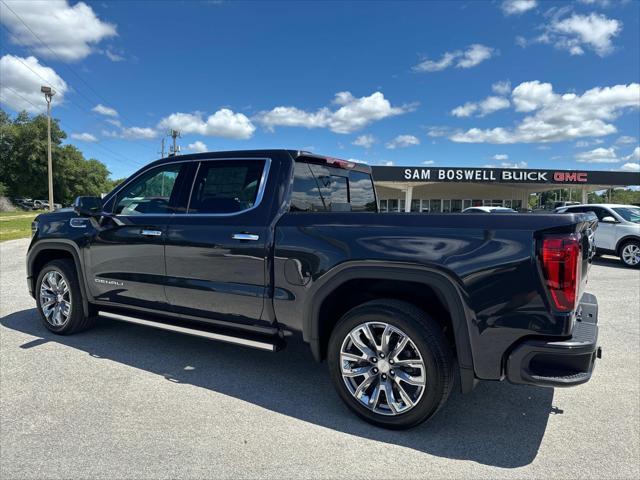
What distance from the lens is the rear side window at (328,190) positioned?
12.3ft

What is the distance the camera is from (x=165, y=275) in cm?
403

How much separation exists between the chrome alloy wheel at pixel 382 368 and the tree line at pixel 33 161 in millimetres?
71487

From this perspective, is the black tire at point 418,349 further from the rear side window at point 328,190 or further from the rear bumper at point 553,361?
the rear side window at point 328,190

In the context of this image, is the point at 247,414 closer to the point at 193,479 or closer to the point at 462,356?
the point at 193,479

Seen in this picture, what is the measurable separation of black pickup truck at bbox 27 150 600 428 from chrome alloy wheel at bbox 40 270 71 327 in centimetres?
3

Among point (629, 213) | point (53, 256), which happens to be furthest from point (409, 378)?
point (629, 213)

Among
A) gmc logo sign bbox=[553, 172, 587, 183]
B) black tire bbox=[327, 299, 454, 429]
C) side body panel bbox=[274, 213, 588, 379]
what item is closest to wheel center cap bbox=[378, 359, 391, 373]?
black tire bbox=[327, 299, 454, 429]

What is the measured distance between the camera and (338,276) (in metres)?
3.15

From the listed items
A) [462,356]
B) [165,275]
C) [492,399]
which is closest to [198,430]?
[165,275]

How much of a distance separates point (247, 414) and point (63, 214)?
124 inches

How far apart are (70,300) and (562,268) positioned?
15.3ft

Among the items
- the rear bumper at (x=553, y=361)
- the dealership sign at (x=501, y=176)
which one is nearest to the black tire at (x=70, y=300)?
the rear bumper at (x=553, y=361)

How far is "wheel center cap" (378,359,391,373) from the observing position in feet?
9.92

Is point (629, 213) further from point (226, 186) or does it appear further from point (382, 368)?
point (226, 186)
